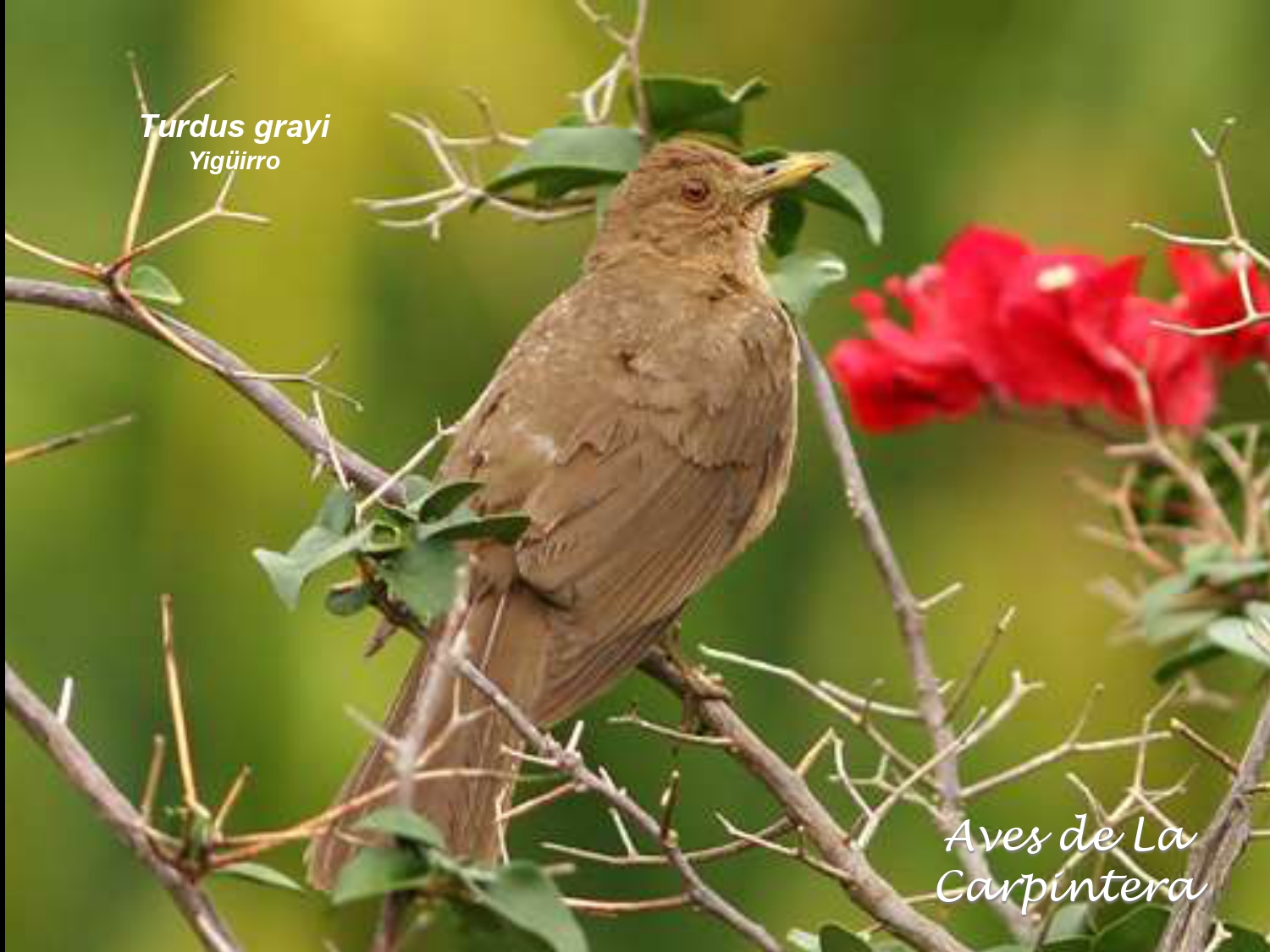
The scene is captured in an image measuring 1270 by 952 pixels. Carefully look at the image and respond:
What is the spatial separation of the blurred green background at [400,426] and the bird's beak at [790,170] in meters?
1.94

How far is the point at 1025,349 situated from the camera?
158 inches

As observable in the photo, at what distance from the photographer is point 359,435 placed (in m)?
6.98

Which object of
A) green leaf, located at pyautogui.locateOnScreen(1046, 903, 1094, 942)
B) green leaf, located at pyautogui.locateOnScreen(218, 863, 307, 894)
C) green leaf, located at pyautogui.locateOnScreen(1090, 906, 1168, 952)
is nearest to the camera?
green leaf, located at pyautogui.locateOnScreen(218, 863, 307, 894)

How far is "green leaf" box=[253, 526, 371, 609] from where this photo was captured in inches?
94.1

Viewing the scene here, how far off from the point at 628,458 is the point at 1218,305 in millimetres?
908

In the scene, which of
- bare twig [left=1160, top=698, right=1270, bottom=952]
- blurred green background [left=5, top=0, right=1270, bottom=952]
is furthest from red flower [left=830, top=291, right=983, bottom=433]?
blurred green background [left=5, top=0, right=1270, bottom=952]

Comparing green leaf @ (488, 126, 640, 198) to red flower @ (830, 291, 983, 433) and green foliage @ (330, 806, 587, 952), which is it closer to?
red flower @ (830, 291, 983, 433)

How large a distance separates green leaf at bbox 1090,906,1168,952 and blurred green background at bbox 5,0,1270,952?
3161mm

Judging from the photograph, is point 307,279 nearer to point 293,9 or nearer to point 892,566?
point 293,9

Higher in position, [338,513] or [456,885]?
[338,513]

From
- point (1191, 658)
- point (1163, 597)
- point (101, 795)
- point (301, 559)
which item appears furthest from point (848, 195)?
point (101, 795)

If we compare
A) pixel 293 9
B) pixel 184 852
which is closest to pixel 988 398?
pixel 184 852

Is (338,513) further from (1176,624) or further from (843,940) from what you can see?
(1176,624)

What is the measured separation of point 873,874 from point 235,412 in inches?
161
